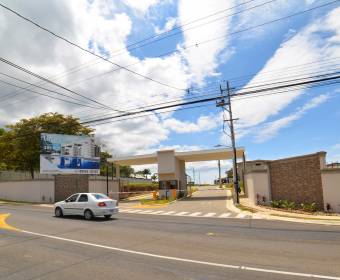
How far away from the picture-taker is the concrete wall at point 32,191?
130 ft

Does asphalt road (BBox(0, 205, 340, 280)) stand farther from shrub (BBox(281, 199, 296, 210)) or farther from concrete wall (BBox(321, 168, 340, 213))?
shrub (BBox(281, 199, 296, 210))

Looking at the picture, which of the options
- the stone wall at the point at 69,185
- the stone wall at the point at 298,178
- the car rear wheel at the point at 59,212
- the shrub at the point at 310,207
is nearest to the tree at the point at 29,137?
the stone wall at the point at 69,185

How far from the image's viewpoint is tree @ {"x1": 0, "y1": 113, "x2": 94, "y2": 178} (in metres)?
47.6

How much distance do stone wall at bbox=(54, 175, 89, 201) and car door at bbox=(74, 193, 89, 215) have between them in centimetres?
2036

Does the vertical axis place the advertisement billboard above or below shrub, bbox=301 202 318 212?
above

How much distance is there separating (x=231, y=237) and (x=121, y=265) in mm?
5459

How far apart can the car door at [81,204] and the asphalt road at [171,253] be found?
17.7 feet

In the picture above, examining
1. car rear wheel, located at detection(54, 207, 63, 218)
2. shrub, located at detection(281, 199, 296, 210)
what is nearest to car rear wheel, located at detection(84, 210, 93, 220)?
car rear wheel, located at detection(54, 207, 63, 218)

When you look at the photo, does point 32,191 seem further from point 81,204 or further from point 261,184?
point 261,184

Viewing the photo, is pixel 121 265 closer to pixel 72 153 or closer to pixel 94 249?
pixel 94 249

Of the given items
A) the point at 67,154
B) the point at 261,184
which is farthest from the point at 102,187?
the point at 261,184

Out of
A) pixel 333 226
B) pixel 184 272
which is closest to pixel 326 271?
pixel 184 272

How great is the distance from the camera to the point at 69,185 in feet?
136

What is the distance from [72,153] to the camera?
41844 mm
